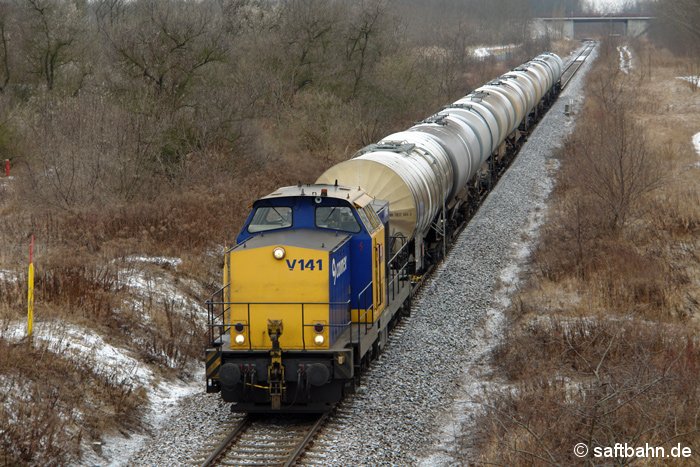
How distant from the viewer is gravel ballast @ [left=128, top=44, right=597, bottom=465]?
38.1 ft

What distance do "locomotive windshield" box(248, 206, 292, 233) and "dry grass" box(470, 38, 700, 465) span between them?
3876mm

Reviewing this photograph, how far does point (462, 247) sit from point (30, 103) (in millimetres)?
16469

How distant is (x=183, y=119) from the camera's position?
90.3ft

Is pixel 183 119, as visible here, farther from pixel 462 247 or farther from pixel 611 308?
pixel 611 308

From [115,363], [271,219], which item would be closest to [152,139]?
[115,363]

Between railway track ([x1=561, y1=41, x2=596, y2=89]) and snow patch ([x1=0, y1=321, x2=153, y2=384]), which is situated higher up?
railway track ([x1=561, y1=41, x2=596, y2=89])

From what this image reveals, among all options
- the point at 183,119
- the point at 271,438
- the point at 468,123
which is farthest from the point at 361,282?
the point at 183,119

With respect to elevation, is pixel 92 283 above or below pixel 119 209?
below

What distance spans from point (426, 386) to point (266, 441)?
3111 mm

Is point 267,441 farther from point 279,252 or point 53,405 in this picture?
point 53,405

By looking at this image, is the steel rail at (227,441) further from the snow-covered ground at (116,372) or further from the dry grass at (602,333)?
the dry grass at (602,333)

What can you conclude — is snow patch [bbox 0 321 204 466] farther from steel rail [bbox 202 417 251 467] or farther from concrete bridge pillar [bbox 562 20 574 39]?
concrete bridge pillar [bbox 562 20 574 39]

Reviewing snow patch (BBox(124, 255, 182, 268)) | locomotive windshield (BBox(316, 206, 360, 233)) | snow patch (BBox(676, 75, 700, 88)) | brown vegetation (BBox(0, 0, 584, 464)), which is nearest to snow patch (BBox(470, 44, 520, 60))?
snow patch (BBox(676, 75, 700, 88))

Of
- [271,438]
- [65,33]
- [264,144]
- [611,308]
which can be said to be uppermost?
[65,33]
